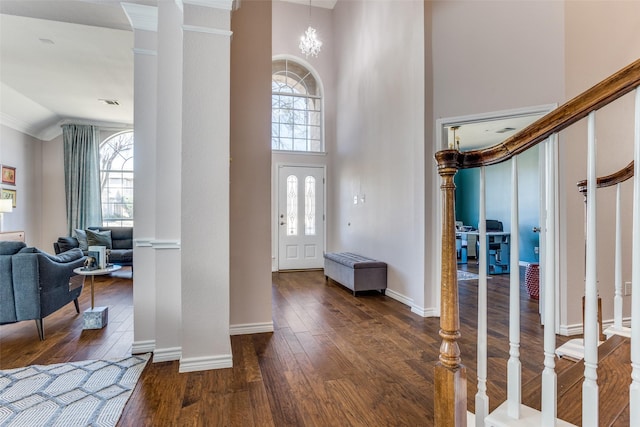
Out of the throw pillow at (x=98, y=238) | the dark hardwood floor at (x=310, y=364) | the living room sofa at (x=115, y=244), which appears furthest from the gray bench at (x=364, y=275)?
the throw pillow at (x=98, y=238)

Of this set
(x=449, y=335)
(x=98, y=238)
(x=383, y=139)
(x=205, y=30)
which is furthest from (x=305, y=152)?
(x=449, y=335)

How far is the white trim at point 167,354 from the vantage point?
7.95 feet

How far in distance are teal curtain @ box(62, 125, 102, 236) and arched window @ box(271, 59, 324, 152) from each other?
166 inches

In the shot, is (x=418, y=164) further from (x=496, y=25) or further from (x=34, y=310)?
(x=34, y=310)

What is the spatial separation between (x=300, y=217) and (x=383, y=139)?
2.44 metres

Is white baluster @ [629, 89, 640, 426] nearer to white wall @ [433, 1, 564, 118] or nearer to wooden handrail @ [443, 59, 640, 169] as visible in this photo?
wooden handrail @ [443, 59, 640, 169]

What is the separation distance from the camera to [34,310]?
9.31 feet

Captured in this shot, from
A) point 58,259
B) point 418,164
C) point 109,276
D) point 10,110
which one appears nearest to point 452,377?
point 418,164

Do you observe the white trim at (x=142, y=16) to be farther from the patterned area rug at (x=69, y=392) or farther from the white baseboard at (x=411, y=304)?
the white baseboard at (x=411, y=304)

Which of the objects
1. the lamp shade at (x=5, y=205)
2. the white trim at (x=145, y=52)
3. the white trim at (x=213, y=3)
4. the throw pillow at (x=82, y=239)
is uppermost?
the white trim at (x=213, y=3)

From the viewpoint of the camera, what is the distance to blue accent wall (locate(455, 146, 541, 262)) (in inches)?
263

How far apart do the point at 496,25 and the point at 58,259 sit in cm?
488

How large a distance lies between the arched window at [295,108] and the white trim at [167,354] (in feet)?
14.7

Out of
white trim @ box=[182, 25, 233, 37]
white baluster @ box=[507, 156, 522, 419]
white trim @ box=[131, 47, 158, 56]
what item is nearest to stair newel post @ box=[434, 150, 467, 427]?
white baluster @ box=[507, 156, 522, 419]
